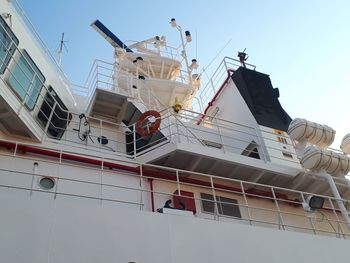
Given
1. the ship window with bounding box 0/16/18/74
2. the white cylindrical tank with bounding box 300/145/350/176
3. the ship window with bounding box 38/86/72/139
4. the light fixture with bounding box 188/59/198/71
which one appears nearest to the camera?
the ship window with bounding box 0/16/18/74

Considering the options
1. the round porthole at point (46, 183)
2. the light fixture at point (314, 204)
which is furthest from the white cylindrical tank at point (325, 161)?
the round porthole at point (46, 183)

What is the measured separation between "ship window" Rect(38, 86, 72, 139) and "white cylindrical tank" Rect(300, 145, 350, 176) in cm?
448

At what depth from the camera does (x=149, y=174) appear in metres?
7.02

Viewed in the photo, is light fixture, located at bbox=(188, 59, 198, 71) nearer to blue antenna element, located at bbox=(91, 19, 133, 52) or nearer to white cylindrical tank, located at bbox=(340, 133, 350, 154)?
blue antenna element, located at bbox=(91, 19, 133, 52)

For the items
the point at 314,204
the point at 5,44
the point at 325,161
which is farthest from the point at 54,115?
the point at 325,161

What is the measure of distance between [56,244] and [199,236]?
1749mm

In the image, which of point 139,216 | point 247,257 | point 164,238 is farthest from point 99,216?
point 247,257

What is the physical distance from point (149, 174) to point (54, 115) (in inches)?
85.2

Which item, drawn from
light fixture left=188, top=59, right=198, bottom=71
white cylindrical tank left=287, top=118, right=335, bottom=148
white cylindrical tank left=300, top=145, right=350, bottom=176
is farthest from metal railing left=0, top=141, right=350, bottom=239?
light fixture left=188, top=59, right=198, bottom=71

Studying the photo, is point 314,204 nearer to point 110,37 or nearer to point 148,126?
point 148,126

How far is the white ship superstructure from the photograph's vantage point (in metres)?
4.65

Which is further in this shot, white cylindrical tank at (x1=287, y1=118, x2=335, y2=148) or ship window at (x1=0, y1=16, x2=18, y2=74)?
white cylindrical tank at (x1=287, y1=118, x2=335, y2=148)

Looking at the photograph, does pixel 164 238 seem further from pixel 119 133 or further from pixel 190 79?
pixel 190 79

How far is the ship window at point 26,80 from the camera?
639 centimetres
